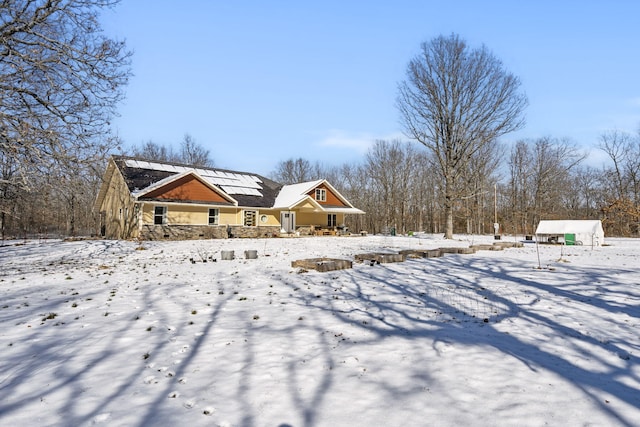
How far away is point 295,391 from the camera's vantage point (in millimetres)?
3822

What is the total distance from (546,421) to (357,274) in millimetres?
7676

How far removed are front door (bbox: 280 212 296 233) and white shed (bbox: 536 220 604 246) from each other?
2008 cm

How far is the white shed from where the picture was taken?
22.2 metres

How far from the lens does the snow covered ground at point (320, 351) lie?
3428 mm

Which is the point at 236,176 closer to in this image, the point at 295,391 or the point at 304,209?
the point at 304,209

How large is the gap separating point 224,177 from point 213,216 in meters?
5.90

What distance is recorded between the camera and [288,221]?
32.5m

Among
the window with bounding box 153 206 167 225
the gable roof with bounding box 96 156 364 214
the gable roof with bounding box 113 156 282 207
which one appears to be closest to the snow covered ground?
the window with bounding box 153 206 167 225

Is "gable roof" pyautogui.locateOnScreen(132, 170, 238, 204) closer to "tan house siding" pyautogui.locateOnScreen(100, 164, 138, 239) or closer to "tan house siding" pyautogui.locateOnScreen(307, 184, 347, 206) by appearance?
"tan house siding" pyautogui.locateOnScreen(100, 164, 138, 239)

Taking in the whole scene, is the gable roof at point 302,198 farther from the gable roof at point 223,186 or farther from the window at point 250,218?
the window at point 250,218

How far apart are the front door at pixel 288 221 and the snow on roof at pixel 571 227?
1985 centimetres

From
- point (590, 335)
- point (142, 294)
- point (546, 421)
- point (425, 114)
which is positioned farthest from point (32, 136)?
point (425, 114)

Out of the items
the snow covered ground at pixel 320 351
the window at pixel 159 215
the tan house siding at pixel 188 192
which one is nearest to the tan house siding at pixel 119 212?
the window at pixel 159 215

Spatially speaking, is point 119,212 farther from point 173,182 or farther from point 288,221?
point 288,221
